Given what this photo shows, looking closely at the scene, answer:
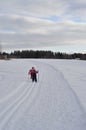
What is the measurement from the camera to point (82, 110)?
9352mm

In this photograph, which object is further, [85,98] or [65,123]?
[85,98]

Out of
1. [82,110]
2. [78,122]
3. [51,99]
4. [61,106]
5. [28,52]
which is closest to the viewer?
[78,122]

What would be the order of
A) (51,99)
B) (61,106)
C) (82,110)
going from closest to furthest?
(82,110), (61,106), (51,99)

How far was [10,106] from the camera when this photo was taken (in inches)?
389

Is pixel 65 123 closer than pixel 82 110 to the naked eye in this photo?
Yes

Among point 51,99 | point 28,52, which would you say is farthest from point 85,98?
point 28,52

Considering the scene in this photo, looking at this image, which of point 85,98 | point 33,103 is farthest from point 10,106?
point 85,98

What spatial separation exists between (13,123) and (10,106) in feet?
7.76

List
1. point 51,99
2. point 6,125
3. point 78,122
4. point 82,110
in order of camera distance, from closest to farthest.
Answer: point 6,125, point 78,122, point 82,110, point 51,99

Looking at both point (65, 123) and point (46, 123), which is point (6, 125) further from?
point (65, 123)

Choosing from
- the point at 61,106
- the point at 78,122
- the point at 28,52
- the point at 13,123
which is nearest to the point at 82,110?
the point at 61,106

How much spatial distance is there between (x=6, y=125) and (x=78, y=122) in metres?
2.16

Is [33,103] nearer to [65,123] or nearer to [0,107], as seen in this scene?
[0,107]

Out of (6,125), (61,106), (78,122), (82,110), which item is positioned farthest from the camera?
(61,106)
